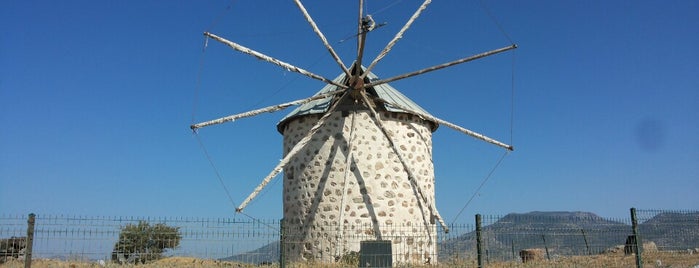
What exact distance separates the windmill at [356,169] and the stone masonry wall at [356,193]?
22 mm

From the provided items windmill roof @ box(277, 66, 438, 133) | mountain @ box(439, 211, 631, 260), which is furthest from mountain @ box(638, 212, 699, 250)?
windmill roof @ box(277, 66, 438, 133)

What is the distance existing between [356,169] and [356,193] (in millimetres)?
530

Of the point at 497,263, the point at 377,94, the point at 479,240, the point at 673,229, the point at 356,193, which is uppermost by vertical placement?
the point at 377,94

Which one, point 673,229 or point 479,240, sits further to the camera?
point 673,229

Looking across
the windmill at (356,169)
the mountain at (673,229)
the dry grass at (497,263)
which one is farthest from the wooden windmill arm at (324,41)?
the mountain at (673,229)

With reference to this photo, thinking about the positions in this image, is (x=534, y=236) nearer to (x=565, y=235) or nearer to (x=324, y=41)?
(x=565, y=235)

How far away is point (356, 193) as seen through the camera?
1291cm

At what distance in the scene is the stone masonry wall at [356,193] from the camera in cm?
1280

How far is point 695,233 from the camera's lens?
11672mm

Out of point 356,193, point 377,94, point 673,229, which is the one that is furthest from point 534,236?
point 377,94

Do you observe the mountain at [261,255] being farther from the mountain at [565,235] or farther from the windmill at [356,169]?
the windmill at [356,169]

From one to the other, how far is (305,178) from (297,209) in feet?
2.43

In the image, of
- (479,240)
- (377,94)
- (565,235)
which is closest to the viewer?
(479,240)

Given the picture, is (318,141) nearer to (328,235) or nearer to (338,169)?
(338,169)
